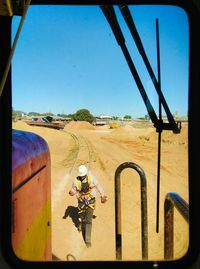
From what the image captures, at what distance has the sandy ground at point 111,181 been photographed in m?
1.75

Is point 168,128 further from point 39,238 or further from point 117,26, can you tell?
point 39,238

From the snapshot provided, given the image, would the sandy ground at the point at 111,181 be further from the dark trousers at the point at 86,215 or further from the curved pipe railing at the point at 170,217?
the dark trousers at the point at 86,215

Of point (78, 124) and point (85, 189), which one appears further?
point (78, 124)

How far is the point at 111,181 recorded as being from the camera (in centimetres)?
1488

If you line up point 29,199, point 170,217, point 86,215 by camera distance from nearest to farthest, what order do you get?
point 29,199
point 170,217
point 86,215

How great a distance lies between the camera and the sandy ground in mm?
1755

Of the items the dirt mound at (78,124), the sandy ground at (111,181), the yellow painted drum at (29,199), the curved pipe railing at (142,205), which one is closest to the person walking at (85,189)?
the sandy ground at (111,181)

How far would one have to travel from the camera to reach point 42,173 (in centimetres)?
202

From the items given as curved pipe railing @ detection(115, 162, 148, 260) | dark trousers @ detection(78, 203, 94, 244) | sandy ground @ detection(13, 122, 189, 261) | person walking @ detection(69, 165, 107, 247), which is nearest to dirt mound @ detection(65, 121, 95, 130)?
sandy ground @ detection(13, 122, 189, 261)

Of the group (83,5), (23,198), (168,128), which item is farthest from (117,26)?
(23,198)

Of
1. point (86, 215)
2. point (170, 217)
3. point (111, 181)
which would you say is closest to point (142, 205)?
point (170, 217)

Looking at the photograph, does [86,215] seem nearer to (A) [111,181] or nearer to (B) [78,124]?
(A) [111,181]

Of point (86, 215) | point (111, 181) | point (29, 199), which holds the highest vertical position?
point (29, 199)
